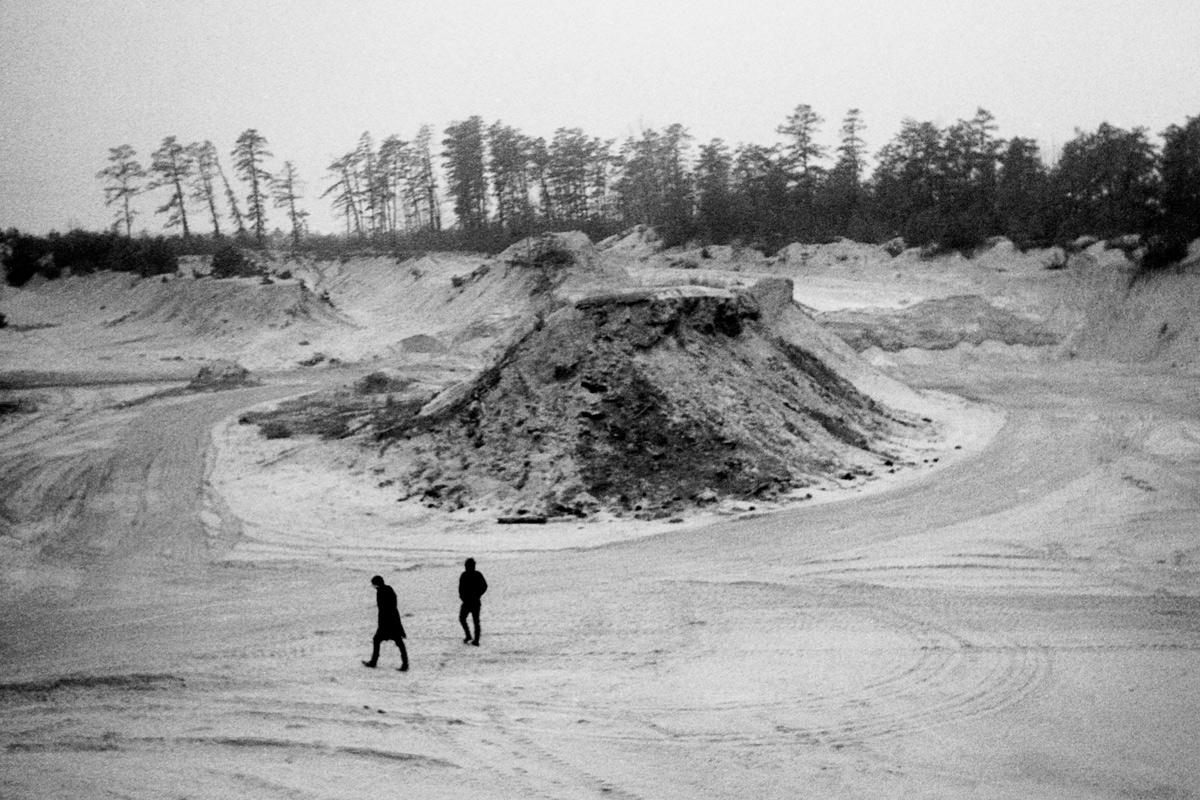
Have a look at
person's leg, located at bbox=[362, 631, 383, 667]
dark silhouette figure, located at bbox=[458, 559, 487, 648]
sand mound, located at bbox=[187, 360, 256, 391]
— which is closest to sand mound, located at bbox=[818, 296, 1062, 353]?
sand mound, located at bbox=[187, 360, 256, 391]

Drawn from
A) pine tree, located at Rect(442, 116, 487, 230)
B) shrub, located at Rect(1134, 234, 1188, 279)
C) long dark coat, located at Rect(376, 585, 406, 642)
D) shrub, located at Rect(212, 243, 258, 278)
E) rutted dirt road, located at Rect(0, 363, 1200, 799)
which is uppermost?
pine tree, located at Rect(442, 116, 487, 230)

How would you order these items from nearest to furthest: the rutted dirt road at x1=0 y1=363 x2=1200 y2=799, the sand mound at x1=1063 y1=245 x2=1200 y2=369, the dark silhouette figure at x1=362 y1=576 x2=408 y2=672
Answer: the rutted dirt road at x1=0 y1=363 x2=1200 y2=799, the dark silhouette figure at x1=362 y1=576 x2=408 y2=672, the sand mound at x1=1063 y1=245 x2=1200 y2=369

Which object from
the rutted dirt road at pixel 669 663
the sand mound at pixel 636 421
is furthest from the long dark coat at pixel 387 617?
the sand mound at pixel 636 421

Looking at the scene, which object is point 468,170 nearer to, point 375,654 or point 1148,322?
point 1148,322

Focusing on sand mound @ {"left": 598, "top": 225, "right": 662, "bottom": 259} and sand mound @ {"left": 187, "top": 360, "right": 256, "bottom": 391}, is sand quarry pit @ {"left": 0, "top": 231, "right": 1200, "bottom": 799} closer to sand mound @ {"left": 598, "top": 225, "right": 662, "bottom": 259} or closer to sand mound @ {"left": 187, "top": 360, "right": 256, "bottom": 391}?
sand mound @ {"left": 187, "top": 360, "right": 256, "bottom": 391}

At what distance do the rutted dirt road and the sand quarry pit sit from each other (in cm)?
5

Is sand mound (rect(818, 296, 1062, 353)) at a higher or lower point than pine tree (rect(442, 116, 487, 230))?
lower

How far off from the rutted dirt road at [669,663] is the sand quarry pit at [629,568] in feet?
0.16

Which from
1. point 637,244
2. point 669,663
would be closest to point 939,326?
point 637,244

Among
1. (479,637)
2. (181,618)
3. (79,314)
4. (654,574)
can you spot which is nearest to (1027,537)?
(654,574)

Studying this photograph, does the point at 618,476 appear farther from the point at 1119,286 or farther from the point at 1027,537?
the point at 1119,286

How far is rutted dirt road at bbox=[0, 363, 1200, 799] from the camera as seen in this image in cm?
730

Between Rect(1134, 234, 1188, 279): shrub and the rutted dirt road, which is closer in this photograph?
the rutted dirt road

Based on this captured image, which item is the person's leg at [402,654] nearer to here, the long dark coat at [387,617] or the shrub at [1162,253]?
the long dark coat at [387,617]
